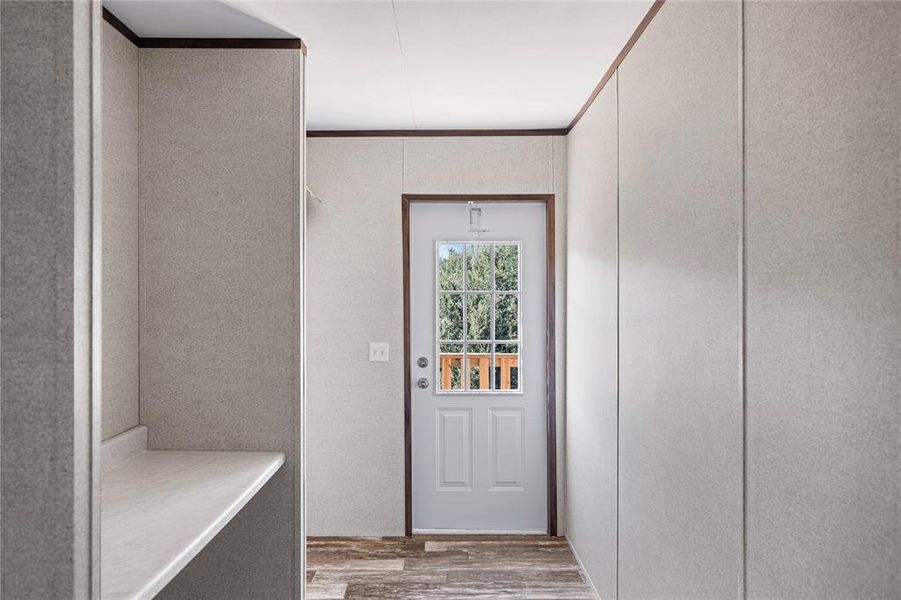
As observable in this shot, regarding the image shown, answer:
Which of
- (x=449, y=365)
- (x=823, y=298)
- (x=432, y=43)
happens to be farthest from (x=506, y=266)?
(x=823, y=298)

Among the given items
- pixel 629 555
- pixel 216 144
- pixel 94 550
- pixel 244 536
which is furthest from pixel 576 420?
pixel 94 550

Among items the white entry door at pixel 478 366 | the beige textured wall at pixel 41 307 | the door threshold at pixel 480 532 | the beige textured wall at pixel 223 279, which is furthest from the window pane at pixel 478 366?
the beige textured wall at pixel 41 307

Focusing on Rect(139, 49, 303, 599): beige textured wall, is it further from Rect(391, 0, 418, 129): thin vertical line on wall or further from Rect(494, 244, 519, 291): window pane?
Rect(494, 244, 519, 291): window pane

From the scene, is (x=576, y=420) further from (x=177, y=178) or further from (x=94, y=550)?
(x=94, y=550)

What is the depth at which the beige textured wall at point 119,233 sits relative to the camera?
6.66 ft

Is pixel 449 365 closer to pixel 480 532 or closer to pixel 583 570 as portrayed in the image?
pixel 480 532

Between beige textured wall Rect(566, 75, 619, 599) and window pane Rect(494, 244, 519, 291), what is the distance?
12.8 inches

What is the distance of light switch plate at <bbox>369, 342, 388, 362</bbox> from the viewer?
3623 millimetres

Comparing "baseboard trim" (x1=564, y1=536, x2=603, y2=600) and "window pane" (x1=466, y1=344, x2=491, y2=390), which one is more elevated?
"window pane" (x1=466, y1=344, x2=491, y2=390)

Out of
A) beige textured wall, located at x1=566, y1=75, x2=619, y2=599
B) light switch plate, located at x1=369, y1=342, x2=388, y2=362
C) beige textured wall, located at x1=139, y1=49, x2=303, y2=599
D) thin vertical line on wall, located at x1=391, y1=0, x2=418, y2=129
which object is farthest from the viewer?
light switch plate, located at x1=369, y1=342, x2=388, y2=362

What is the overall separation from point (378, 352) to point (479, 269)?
79cm

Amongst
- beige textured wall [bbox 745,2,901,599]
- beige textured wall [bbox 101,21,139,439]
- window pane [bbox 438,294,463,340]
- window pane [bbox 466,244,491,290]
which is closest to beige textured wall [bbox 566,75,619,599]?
window pane [bbox 466,244,491,290]

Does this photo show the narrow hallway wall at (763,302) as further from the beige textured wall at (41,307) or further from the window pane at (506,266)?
the window pane at (506,266)

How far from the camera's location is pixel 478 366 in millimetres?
3742
